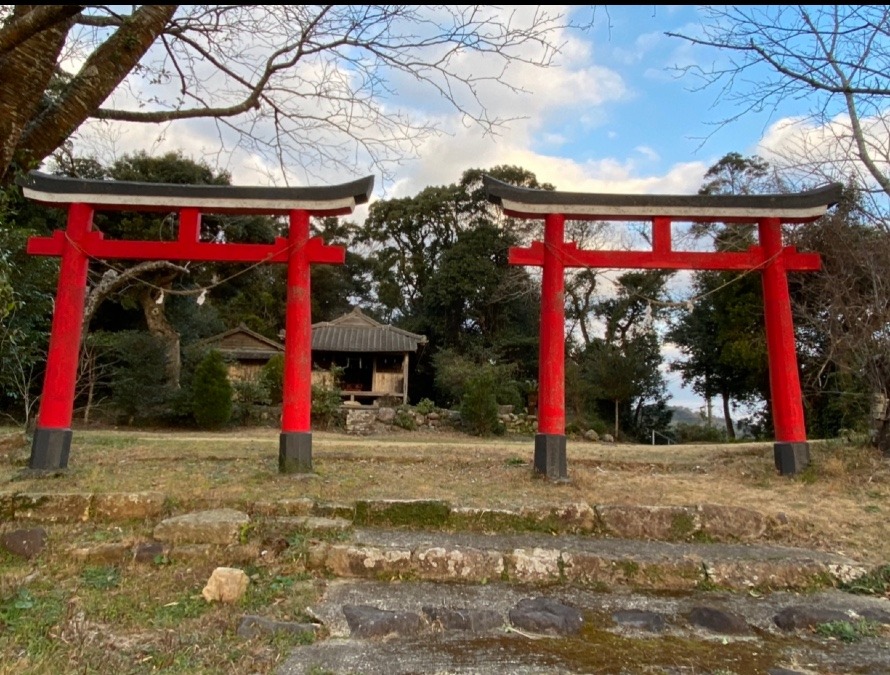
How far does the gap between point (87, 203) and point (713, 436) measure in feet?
63.3

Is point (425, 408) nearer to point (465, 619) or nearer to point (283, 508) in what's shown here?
point (283, 508)

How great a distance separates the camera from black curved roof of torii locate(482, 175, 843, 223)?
281 inches

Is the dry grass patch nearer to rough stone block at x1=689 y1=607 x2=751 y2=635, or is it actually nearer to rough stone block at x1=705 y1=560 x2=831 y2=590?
rough stone block at x1=705 y1=560 x2=831 y2=590

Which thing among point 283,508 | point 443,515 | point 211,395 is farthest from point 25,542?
point 211,395

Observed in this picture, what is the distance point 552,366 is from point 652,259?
1.83 m

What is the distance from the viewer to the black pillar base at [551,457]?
6.81 meters

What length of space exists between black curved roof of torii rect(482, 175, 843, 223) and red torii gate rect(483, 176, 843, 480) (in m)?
0.01

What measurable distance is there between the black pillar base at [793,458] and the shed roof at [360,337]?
15608 millimetres

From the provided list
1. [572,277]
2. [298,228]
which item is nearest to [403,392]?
[572,277]

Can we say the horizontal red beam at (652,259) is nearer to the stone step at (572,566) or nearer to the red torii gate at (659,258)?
the red torii gate at (659,258)

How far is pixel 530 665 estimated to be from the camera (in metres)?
3.11

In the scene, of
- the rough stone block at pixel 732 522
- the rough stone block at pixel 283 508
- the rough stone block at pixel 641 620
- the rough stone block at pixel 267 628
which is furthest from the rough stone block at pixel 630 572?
the rough stone block at pixel 283 508

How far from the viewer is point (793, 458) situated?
281 inches

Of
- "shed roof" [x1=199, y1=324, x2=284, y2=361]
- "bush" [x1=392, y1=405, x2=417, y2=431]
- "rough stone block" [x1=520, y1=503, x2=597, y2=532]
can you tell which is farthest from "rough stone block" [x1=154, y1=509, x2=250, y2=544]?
"shed roof" [x1=199, y1=324, x2=284, y2=361]
